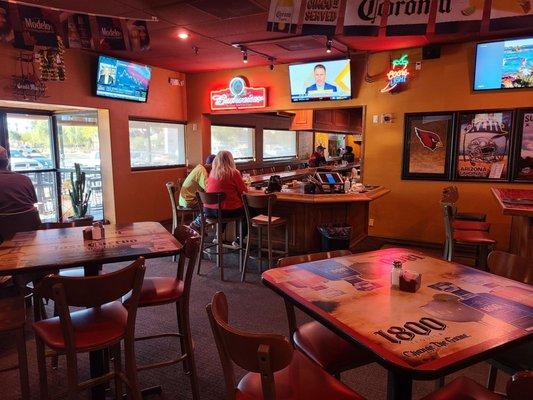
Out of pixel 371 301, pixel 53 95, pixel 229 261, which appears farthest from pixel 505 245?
pixel 53 95

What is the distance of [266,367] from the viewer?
3.75 feet

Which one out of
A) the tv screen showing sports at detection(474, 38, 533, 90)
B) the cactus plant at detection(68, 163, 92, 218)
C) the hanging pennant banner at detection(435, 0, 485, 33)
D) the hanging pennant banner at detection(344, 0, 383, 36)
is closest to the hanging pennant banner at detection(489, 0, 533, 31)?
the hanging pennant banner at detection(435, 0, 485, 33)

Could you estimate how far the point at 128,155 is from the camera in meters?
6.36

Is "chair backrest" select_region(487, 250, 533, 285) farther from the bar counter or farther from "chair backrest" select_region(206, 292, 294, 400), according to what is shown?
the bar counter

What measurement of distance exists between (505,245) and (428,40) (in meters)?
3.02

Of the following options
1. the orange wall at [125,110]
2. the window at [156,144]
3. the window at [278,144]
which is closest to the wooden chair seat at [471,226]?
the orange wall at [125,110]

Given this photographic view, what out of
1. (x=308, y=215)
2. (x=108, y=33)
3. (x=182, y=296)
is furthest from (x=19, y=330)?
(x=308, y=215)

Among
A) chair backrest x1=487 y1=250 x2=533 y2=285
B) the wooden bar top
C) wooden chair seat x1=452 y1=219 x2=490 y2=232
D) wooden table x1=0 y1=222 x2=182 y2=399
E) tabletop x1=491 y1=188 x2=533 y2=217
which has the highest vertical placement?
tabletop x1=491 y1=188 x2=533 y2=217

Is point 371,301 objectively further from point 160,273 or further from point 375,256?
point 160,273

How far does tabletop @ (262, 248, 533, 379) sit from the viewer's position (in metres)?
1.19

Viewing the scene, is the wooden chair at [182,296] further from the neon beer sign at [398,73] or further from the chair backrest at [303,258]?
the neon beer sign at [398,73]

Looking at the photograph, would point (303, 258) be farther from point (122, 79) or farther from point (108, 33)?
point (122, 79)

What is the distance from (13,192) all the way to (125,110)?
336cm

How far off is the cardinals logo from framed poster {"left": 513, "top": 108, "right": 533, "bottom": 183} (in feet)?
3.13
